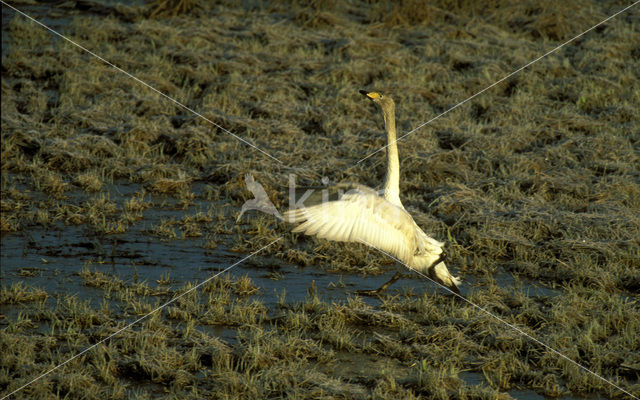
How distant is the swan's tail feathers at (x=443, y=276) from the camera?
236 inches

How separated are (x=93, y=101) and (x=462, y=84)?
5080 millimetres

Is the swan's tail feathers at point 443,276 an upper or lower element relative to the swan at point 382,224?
lower

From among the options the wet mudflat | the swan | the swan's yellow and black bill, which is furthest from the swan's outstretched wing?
the swan's yellow and black bill

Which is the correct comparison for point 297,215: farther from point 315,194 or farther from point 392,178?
point 392,178

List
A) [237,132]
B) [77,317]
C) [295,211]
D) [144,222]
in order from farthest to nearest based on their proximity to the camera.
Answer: [237,132]
[144,222]
[77,317]
[295,211]

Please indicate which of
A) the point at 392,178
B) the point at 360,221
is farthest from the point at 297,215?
the point at 392,178

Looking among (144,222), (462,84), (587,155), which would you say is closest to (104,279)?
(144,222)

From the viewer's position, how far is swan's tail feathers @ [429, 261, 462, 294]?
5.99 metres

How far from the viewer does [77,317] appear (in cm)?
549

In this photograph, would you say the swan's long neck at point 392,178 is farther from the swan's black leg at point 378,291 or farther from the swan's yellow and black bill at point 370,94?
the swan's black leg at point 378,291

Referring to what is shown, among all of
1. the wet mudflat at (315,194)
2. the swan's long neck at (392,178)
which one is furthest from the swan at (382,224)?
the wet mudflat at (315,194)

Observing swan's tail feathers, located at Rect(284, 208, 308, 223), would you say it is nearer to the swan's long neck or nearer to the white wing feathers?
the white wing feathers

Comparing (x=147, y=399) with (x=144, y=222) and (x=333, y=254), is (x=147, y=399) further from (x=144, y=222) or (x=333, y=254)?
(x=144, y=222)

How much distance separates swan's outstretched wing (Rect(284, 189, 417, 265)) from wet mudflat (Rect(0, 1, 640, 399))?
183mm
